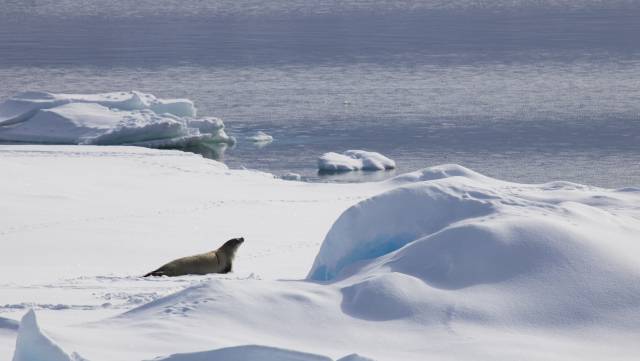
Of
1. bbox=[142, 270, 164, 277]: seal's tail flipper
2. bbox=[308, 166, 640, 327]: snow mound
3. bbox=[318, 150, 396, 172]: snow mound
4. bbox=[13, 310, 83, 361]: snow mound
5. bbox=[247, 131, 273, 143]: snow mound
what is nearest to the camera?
bbox=[13, 310, 83, 361]: snow mound

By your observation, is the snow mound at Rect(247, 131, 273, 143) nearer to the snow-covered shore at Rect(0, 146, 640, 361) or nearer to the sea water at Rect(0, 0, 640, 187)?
the sea water at Rect(0, 0, 640, 187)

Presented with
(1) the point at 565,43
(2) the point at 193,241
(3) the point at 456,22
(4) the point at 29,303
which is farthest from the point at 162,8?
(4) the point at 29,303

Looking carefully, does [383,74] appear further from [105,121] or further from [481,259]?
[481,259]

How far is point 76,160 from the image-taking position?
674 inches

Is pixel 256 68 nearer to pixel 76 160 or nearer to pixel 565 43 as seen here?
A: pixel 565 43

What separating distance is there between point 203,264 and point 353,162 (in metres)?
10.3

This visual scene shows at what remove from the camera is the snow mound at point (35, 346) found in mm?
5016

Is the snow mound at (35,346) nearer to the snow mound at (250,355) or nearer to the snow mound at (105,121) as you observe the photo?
the snow mound at (250,355)

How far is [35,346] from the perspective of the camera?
5.04m

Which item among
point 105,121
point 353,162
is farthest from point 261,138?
point 353,162

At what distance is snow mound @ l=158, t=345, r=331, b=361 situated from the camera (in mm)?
5074

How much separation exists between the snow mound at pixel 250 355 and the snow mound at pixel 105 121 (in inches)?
634

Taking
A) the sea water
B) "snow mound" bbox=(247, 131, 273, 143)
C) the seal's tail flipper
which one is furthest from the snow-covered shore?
"snow mound" bbox=(247, 131, 273, 143)

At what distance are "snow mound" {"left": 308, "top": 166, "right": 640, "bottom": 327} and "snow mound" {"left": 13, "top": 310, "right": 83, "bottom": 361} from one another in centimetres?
168
